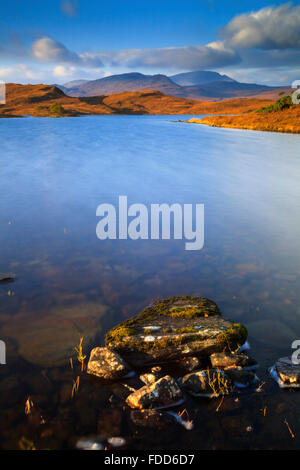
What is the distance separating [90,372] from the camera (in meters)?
6.33

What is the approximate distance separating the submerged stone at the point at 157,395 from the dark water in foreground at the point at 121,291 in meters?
0.26

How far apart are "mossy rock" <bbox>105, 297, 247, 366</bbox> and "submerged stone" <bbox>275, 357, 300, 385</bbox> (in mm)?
913

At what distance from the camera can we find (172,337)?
22.7 ft

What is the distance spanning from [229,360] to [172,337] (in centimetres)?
129

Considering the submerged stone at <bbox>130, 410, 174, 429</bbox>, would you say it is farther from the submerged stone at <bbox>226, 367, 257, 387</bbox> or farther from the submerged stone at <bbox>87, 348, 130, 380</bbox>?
the submerged stone at <bbox>226, 367, 257, 387</bbox>

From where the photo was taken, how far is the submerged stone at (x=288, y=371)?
6156mm

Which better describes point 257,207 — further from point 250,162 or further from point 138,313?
point 250,162

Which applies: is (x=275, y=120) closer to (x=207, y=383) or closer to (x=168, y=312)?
(x=168, y=312)

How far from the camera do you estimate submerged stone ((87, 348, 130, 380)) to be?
6270mm

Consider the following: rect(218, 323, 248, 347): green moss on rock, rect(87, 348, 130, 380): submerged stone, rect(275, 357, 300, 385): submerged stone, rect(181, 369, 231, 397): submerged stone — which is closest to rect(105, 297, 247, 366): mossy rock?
rect(218, 323, 248, 347): green moss on rock

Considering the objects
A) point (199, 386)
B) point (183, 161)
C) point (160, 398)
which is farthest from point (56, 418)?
point (183, 161)

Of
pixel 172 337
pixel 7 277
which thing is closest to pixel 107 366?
pixel 172 337

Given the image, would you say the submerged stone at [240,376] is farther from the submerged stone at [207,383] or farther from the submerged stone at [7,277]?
the submerged stone at [7,277]

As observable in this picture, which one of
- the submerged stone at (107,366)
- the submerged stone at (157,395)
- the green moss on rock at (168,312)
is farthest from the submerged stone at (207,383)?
the green moss on rock at (168,312)
